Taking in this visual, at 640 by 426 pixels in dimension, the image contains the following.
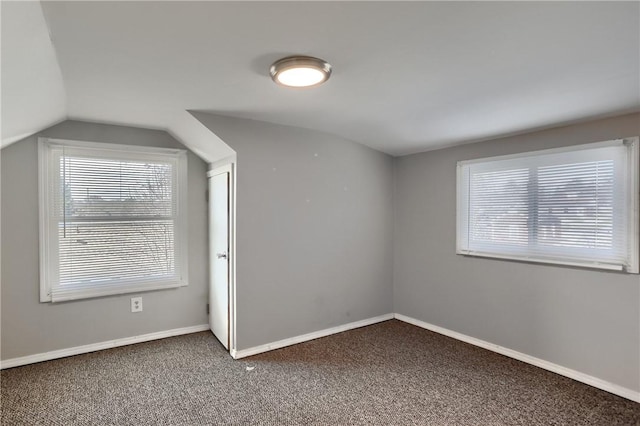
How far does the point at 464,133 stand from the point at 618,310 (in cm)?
180

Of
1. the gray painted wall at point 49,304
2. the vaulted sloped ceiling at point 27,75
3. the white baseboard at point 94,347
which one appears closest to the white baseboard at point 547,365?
the white baseboard at point 94,347

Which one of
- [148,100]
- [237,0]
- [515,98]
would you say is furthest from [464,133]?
[148,100]

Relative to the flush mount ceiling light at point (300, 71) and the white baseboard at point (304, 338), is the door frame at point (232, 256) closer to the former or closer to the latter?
the white baseboard at point (304, 338)

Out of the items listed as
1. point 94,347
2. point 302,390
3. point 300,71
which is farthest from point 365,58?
point 94,347

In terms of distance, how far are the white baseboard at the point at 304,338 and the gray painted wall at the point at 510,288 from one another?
0.43 m

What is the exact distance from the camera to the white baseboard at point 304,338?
119 inches

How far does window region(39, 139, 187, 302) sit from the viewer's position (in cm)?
293

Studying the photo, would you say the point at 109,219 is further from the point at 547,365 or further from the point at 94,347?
the point at 547,365

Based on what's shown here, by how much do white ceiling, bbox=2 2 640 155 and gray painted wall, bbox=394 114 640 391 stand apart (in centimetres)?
71

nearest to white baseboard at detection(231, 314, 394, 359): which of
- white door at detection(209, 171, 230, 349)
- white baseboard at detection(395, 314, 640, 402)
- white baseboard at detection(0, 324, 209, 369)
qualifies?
white door at detection(209, 171, 230, 349)

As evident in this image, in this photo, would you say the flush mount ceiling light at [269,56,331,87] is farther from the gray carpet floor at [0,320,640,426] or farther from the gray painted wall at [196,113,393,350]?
the gray carpet floor at [0,320,640,426]

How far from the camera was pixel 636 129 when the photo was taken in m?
2.38

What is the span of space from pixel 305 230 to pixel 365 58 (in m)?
1.89

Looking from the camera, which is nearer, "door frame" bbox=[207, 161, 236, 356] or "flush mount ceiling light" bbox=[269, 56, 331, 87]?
"flush mount ceiling light" bbox=[269, 56, 331, 87]
